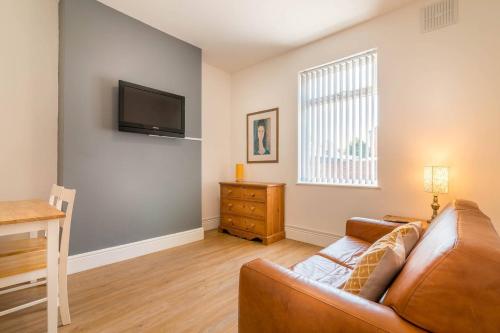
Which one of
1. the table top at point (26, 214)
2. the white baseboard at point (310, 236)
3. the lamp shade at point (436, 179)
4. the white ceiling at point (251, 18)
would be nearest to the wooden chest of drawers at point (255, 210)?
the white baseboard at point (310, 236)

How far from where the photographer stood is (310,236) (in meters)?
3.41

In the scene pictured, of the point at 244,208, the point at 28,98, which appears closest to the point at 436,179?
the point at 244,208

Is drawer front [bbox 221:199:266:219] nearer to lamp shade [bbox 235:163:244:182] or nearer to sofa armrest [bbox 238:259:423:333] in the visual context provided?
lamp shade [bbox 235:163:244:182]

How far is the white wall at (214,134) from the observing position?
4137mm

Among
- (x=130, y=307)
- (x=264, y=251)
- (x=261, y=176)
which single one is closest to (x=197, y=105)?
(x=261, y=176)

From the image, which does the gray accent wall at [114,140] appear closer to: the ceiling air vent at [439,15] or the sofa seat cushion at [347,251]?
the sofa seat cushion at [347,251]

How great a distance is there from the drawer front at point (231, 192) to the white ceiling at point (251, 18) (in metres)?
2.14

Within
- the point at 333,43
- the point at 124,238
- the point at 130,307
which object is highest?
the point at 333,43

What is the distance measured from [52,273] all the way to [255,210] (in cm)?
241

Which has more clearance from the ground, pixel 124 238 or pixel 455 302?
pixel 455 302

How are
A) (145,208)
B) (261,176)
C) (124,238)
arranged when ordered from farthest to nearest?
(261,176) → (145,208) → (124,238)

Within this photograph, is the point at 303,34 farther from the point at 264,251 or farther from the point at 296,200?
the point at 264,251

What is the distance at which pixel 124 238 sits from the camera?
2852 mm

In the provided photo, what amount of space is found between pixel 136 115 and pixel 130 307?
6.66ft
